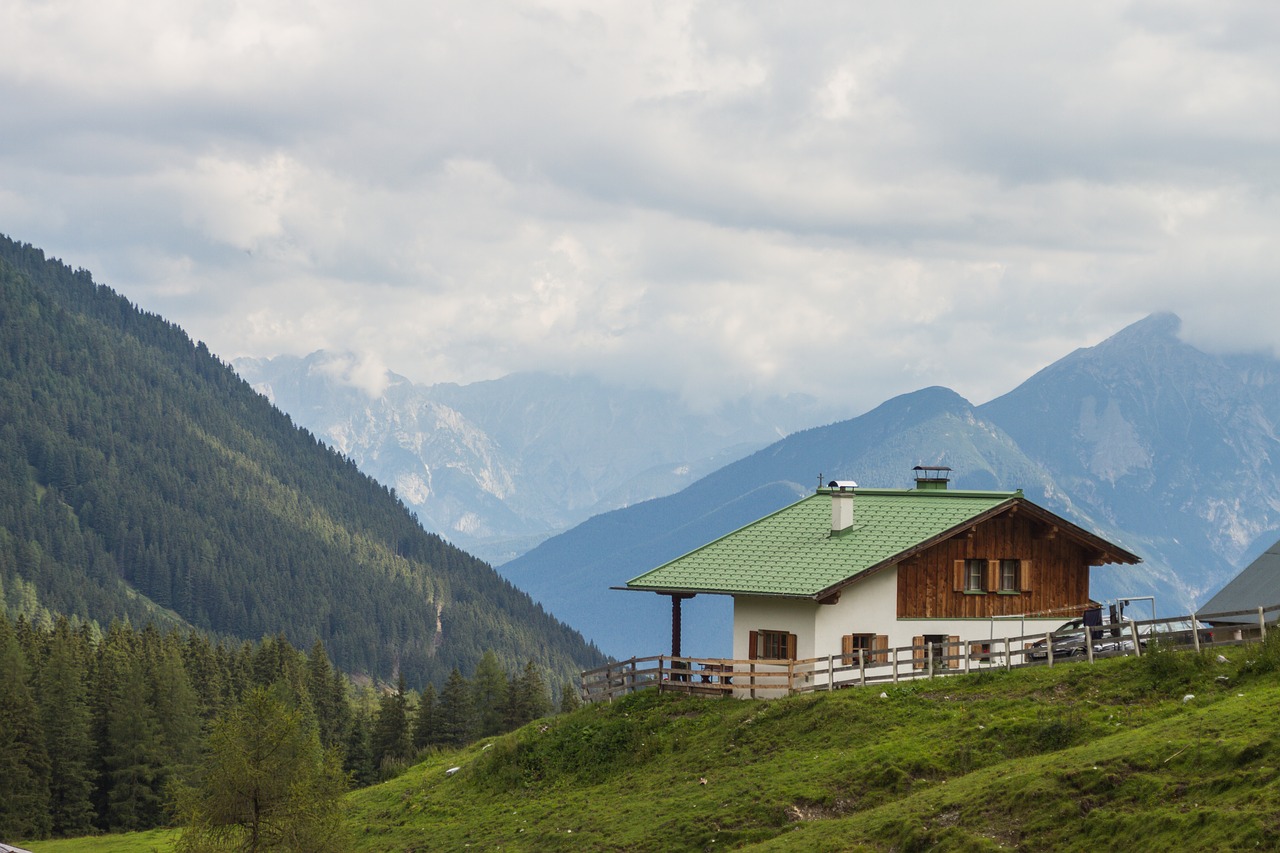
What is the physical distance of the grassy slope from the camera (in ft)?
94.2

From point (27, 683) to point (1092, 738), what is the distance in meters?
85.9

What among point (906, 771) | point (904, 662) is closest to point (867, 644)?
point (904, 662)

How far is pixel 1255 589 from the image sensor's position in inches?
2500

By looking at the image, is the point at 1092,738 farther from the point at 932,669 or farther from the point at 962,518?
the point at 962,518

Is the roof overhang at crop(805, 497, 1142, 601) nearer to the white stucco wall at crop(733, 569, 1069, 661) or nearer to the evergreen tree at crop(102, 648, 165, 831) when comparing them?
the white stucco wall at crop(733, 569, 1069, 661)

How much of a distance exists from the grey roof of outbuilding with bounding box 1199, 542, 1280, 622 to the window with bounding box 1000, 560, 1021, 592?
35.2ft

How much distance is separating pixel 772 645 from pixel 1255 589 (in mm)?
23961

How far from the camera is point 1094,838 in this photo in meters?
28.1

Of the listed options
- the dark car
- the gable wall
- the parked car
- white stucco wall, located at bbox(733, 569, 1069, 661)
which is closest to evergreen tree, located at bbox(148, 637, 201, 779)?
white stucco wall, located at bbox(733, 569, 1069, 661)

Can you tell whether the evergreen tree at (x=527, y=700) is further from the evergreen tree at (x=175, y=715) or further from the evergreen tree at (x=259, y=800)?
the evergreen tree at (x=259, y=800)

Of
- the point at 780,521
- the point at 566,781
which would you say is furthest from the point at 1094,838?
the point at 780,521

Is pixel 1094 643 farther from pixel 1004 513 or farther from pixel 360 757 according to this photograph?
pixel 360 757

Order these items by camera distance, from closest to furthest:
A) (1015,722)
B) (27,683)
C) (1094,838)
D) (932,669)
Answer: (1094,838), (1015,722), (932,669), (27,683)

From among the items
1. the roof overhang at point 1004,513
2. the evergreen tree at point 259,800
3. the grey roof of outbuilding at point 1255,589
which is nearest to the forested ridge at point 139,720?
the evergreen tree at point 259,800
